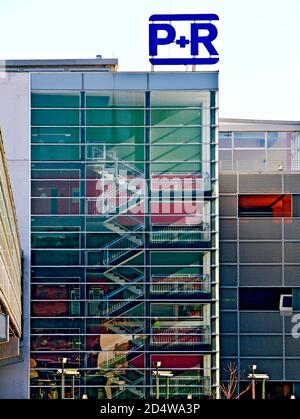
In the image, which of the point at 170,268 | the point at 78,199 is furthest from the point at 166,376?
the point at 78,199

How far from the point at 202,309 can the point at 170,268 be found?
6.75 feet

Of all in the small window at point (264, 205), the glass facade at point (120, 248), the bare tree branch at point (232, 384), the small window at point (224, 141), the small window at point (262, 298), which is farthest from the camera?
the small window at point (224, 141)

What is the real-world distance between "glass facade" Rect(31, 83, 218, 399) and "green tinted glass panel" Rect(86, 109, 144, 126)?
1.5 inches

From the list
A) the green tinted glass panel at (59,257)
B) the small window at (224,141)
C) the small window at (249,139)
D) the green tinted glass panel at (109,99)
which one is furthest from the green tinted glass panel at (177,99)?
the green tinted glass panel at (59,257)

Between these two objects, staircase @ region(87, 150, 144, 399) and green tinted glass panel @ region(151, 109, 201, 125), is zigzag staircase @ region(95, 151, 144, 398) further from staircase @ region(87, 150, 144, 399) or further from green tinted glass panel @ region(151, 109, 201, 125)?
green tinted glass panel @ region(151, 109, 201, 125)

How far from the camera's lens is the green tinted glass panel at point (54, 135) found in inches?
1564

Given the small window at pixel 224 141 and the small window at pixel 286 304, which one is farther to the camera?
the small window at pixel 224 141

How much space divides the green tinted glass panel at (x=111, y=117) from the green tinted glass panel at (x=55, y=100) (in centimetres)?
71

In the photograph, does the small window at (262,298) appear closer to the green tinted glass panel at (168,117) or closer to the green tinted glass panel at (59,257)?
the green tinted glass panel at (59,257)

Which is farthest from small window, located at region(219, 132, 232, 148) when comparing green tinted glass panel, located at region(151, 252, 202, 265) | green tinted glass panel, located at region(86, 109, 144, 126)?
green tinted glass panel, located at region(151, 252, 202, 265)

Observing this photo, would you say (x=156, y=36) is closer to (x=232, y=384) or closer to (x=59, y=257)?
(x=59, y=257)
